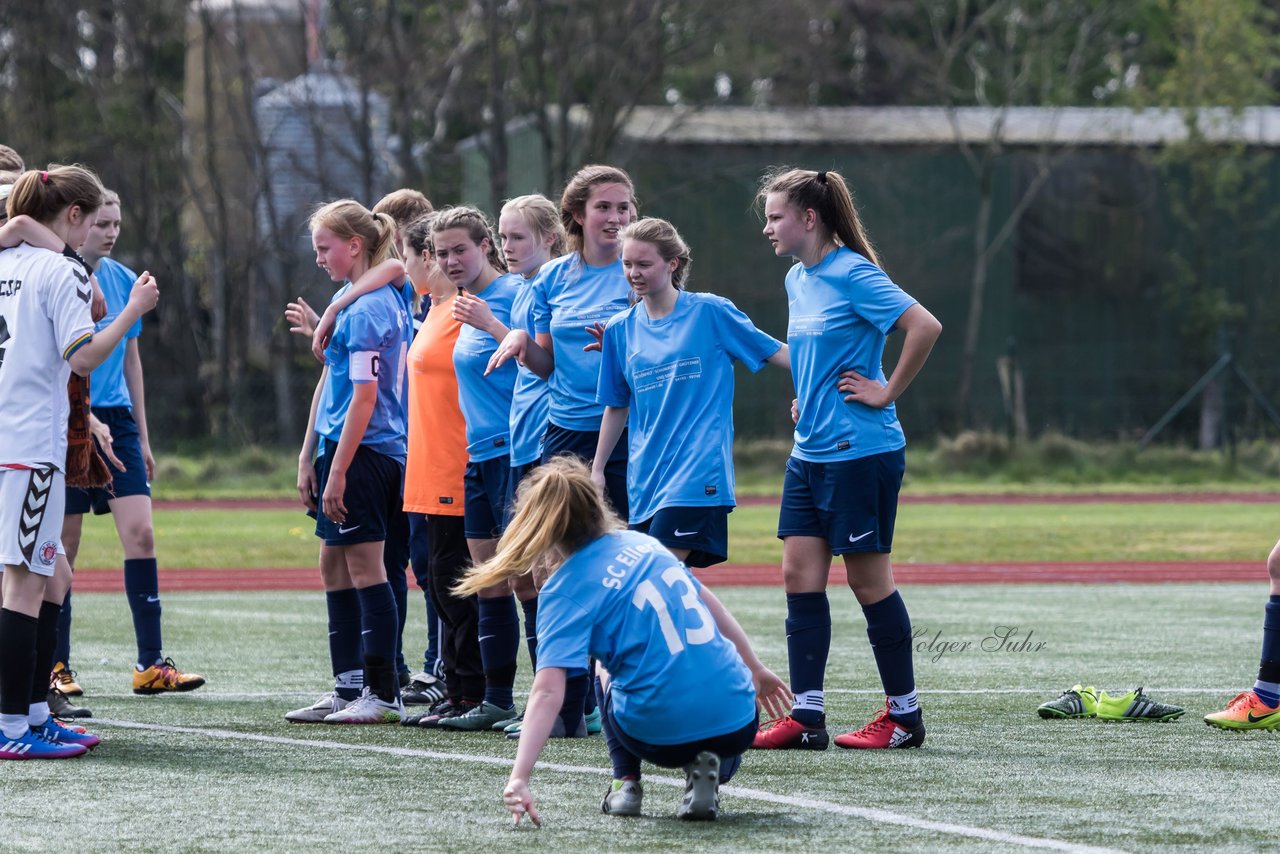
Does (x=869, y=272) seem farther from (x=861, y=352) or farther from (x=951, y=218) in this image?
(x=951, y=218)

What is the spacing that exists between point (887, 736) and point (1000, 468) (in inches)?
818

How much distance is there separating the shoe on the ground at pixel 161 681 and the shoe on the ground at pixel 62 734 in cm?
159

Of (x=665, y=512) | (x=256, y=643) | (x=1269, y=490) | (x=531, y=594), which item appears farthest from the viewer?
(x=1269, y=490)

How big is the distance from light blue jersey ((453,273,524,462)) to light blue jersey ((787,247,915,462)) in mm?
1165

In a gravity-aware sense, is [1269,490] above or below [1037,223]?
below

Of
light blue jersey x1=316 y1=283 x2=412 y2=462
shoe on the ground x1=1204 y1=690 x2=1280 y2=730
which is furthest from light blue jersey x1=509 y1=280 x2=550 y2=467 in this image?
shoe on the ground x1=1204 y1=690 x2=1280 y2=730

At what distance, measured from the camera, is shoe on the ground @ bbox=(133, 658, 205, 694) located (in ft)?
25.3

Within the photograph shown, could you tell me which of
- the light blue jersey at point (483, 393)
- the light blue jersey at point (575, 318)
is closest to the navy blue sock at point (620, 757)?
the light blue jersey at point (575, 318)

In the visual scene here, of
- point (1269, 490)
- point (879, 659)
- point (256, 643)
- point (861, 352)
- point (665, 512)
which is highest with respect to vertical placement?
point (861, 352)

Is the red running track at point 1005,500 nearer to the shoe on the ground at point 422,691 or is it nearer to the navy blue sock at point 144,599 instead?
the navy blue sock at point 144,599

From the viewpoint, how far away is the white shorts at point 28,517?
5.71m

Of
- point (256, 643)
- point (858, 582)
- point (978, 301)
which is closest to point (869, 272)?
point (858, 582)

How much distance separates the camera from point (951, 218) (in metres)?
31.6

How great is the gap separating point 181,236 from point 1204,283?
742 inches
